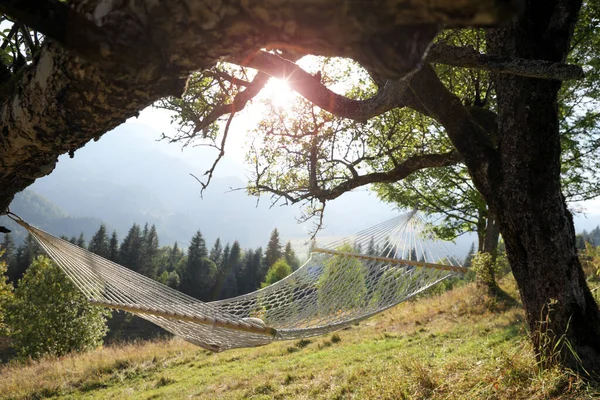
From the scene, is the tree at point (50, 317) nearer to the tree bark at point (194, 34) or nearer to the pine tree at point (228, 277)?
the tree bark at point (194, 34)

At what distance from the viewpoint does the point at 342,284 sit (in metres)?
3.66

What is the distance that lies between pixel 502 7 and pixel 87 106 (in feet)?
2.66

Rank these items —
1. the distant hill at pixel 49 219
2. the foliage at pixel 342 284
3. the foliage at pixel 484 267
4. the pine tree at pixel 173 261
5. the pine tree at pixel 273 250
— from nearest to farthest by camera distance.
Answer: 1. the foliage at pixel 342 284
2. the foliage at pixel 484 267
3. the pine tree at pixel 273 250
4. the pine tree at pixel 173 261
5. the distant hill at pixel 49 219

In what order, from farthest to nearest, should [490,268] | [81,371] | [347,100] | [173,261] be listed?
[173,261]
[490,268]
[81,371]
[347,100]

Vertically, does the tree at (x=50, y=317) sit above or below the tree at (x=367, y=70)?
below

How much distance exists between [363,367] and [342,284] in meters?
0.77

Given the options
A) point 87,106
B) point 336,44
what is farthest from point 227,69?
point 336,44

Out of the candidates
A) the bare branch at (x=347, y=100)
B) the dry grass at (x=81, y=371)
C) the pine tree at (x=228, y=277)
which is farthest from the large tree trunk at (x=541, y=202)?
the pine tree at (x=228, y=277)

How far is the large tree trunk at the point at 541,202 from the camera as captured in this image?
6.23 feet

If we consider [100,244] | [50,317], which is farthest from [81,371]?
[100,244]

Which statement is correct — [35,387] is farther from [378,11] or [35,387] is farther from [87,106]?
[378,11]

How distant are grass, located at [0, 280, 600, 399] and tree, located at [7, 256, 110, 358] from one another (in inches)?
273

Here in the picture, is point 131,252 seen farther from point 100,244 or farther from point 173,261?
point 173,261

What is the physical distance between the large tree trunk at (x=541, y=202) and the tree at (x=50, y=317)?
12568mm
